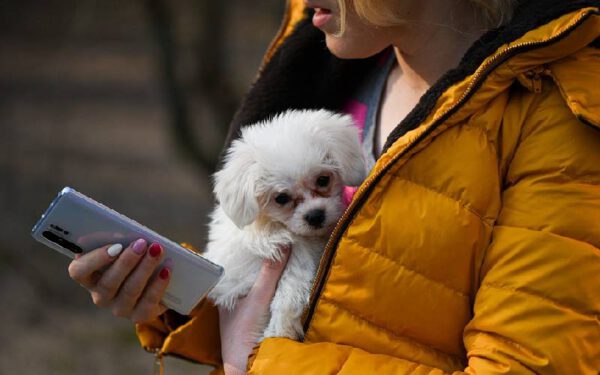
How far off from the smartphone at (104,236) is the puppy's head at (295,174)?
0.55 feet

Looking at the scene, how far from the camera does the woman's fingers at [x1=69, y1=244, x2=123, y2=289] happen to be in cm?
174

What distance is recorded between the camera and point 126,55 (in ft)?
23.6

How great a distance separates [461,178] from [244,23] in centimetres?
429

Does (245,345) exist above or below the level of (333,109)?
below

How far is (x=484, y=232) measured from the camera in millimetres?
1569

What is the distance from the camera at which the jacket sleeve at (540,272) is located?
4.74ft

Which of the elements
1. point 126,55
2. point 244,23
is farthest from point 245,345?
point 126,55

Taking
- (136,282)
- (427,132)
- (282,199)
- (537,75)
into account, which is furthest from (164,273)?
(537,75)

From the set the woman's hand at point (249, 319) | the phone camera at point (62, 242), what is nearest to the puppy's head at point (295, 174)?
the woman's hand at point (249, 319)

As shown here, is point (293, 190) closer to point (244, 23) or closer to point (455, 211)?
point (455, 211)

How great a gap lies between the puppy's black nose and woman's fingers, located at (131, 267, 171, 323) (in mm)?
318

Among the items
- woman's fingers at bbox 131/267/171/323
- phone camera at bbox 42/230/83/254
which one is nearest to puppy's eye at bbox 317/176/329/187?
woman's fingers at bbox 131/267/171/323

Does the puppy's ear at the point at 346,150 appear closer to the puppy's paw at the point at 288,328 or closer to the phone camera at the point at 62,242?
the puppy's paw at the point at 288,328

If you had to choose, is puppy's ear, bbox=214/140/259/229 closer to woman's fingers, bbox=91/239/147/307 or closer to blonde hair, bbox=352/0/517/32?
woman's fingers, bbox=91/239/147/307
